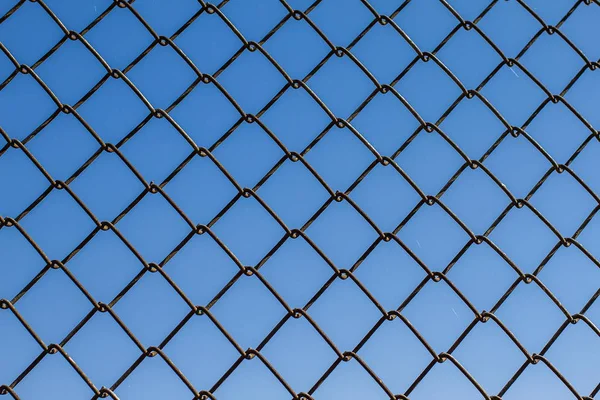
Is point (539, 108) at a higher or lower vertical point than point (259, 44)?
lower

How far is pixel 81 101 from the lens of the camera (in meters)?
2.29

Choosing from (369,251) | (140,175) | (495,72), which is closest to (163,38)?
(140,175)

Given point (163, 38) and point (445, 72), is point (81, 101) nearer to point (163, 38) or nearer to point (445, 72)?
point (163, 38)

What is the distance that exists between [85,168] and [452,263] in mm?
1112

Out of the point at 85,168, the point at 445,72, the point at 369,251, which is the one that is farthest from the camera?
the point at 445,72

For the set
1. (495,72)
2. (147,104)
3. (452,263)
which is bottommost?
(452,263)

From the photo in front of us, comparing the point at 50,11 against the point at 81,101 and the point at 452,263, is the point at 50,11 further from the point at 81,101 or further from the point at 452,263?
the point at 452,263

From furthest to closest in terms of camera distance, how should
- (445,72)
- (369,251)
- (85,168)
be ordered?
(445,72)
(369,251)
(85,168)

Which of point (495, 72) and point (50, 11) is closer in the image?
point (50, 11)

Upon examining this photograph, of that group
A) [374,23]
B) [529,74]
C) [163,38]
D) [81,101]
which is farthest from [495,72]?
[81,101]

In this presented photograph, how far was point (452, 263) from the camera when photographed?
250 centimetres

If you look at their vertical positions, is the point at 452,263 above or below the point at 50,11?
below

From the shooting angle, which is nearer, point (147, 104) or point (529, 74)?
point (147, 104)

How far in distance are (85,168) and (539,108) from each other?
1458 millimetres
